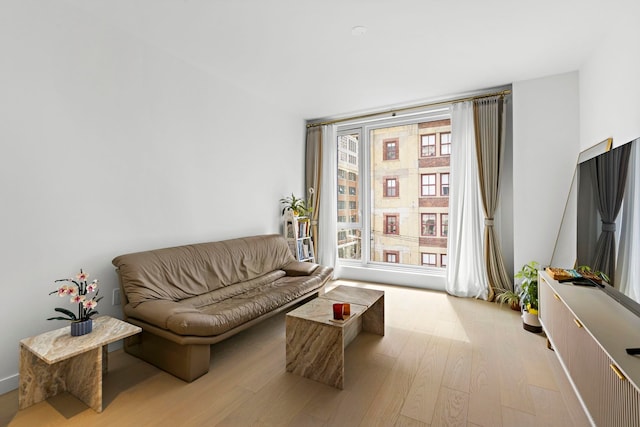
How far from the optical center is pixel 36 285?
2025mm

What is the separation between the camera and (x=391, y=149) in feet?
14.8

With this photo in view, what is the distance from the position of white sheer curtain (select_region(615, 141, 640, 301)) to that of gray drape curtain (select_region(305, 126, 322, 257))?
362 cm

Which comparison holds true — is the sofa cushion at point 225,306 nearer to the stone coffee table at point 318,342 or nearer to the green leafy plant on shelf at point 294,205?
the stone coffee table at point 318,342

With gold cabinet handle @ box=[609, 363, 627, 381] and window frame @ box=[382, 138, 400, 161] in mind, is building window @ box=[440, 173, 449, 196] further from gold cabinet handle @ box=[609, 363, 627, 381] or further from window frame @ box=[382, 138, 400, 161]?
gold cabinet handle @ box=[609, 363, 627, 381]

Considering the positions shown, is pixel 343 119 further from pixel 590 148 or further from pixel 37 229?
pixel 37 229

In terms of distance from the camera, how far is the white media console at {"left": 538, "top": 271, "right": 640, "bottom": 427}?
1.16 m

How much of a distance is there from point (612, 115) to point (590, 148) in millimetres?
439

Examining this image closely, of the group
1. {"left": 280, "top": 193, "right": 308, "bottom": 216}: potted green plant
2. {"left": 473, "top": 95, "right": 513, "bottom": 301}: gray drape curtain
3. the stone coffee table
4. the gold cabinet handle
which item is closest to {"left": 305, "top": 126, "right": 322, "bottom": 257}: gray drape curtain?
{"left": 280, "top": 193, "right": 308, "bottom": 216}: potted green plant

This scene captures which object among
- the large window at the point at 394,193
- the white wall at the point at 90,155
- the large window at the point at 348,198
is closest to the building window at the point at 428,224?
the large window at the point at 394,193

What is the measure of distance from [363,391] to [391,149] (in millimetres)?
3491

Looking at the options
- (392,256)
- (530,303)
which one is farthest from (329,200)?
(530,303)

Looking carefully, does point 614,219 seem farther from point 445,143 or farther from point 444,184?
point 445,143

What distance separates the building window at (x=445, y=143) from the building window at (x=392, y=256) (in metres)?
1.62

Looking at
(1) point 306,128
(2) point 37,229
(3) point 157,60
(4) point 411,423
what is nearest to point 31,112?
(2) point 37,229
